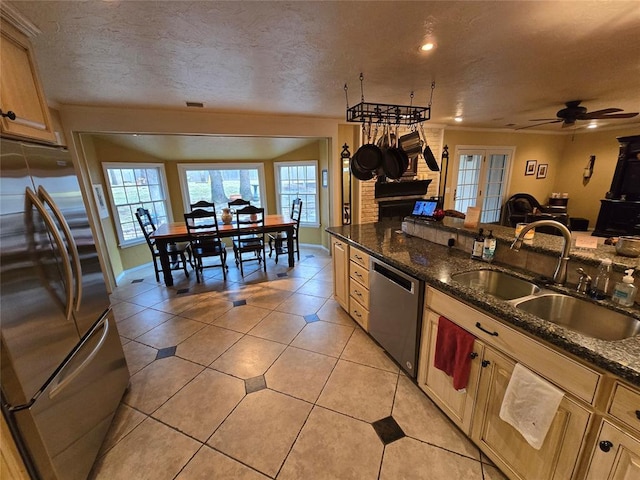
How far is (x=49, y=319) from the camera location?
45.4 inches

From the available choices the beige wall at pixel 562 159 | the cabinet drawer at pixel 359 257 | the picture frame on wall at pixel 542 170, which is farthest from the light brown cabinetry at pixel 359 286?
the picture frame on wall at pixel 542 170

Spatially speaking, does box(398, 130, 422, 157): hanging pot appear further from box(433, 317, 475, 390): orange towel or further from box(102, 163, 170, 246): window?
box(102, 163, 170, 246): window

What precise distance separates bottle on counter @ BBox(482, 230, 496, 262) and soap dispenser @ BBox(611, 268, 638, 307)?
0.63 metres

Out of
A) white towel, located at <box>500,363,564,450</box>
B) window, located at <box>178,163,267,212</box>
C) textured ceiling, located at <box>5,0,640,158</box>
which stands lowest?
white towel, located at <box>500,363,564,450</box>

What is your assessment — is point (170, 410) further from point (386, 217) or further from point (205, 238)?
point (386, 217)

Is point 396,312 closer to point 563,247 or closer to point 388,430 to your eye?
point 388,430

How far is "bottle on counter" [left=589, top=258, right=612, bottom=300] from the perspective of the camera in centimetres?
128

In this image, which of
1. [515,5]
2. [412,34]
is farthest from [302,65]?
[515,5]

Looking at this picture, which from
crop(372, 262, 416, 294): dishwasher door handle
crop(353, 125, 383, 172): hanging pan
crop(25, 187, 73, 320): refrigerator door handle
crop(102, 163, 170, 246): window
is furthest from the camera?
crop(102, 163, 170, 246): window

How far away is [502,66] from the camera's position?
88.3 inches

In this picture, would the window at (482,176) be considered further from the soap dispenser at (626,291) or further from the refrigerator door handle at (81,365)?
the refrigerator door handle at (81,365)

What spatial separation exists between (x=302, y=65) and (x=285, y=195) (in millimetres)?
3610

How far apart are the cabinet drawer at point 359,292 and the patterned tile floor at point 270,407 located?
1.08ft

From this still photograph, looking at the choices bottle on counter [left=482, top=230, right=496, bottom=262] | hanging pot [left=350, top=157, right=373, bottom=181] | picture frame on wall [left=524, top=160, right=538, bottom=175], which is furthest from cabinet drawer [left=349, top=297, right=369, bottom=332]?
picture frame on wall [left=524, top=160, right=538, bottom=175]
